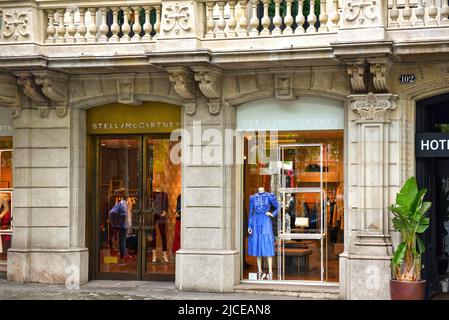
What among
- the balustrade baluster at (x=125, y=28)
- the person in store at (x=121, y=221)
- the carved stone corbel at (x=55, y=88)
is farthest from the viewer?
the person in store at (x=121, y=221)

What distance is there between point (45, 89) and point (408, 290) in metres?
7.76

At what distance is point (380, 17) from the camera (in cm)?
1506

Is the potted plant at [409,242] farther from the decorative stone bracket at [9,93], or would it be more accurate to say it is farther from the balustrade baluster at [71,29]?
the decorative stone bracket at [9,93]

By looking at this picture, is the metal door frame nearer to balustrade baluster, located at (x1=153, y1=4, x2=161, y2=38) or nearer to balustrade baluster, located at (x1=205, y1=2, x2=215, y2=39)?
balustrade baluster, located at (x1=153, y1=4, x2=161, y2=38)

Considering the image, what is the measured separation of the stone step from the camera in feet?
53.7

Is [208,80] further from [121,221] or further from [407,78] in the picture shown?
[121,221]

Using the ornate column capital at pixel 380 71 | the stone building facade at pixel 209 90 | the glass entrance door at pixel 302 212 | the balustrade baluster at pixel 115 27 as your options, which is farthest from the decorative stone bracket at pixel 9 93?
the ornate column capital at pixel 380 71

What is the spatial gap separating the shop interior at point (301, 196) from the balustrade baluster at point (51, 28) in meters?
4.18

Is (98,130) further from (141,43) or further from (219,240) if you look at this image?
(219,240)

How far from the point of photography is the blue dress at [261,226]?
56.2 feet

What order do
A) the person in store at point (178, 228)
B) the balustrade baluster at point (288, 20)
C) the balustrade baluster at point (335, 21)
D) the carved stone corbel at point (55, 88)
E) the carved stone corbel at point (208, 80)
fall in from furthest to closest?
the person in store at point (178, 228) → the carved stone corbel at point (55, 88) → the carved stone corbel at point (208, 80) → the balustrade baluster at point (288, 20) → the balustrade baluster at point (335, 21)

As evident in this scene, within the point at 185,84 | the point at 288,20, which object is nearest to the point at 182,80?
the point at 185,84

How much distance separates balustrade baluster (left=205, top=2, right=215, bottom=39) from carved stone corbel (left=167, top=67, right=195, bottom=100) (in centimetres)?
77

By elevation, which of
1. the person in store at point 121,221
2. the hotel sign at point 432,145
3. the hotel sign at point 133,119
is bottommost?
the person in store at point 121,221
